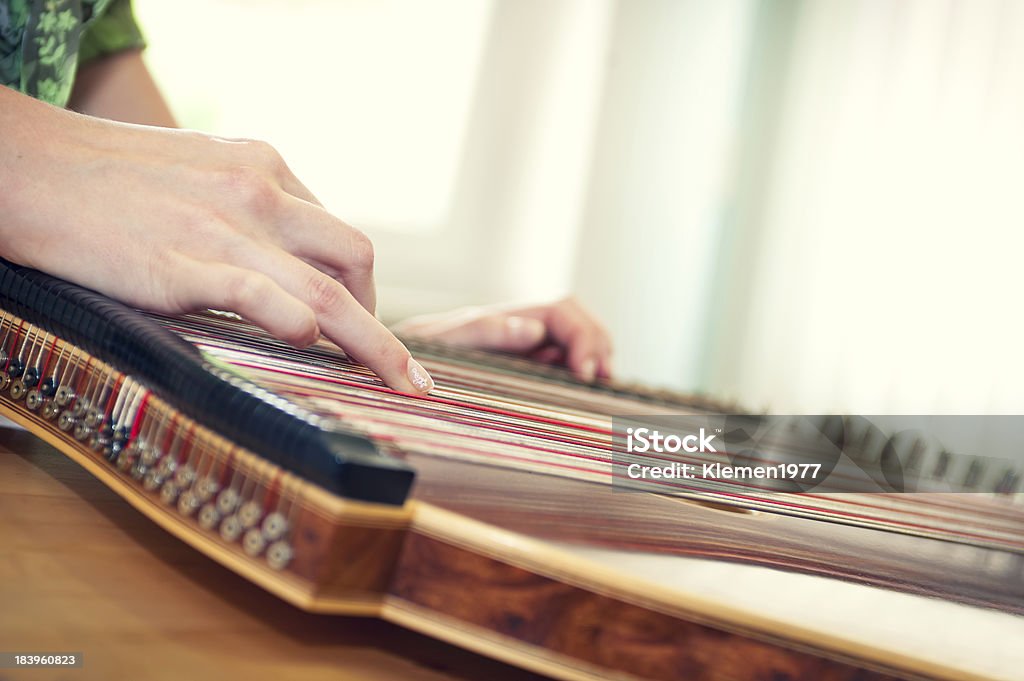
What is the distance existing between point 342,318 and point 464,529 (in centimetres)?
33

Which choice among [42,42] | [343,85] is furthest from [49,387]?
[343,85]

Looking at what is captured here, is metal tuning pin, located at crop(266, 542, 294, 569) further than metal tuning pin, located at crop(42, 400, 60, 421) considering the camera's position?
No

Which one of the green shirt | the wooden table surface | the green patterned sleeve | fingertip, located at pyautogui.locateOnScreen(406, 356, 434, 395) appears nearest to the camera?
the wooden table surface

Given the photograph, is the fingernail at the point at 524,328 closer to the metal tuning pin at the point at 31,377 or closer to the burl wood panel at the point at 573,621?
the metal tuning pin at the point at 31,377

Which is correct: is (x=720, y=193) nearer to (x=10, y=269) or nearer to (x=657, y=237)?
(x=657, y=237)

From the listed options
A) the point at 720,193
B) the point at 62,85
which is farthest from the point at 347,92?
the point at 62,85

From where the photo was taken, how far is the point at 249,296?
659 millimetres

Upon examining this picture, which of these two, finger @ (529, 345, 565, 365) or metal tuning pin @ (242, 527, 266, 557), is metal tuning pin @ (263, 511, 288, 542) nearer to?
metal tuning pin @ (242, 527, 266, 557)

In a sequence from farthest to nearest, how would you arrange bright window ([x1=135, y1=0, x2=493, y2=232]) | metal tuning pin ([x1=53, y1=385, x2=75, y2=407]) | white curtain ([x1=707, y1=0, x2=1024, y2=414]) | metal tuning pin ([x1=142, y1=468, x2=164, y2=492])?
bright window ([x1=135, y1=0, x2=493, y2=232]), white curtain ([x1=707, y1=0, x2=1024, y2=414]), metal tuning pin ([x1=53, y1=385, x2=75, y2=407]), metal tuning pin ([x1=142, y1=468, x2=164, y2=492])

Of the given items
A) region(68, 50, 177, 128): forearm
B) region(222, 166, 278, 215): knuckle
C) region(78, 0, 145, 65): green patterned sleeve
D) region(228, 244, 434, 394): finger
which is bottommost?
region(228, 244, 434, 394): finger

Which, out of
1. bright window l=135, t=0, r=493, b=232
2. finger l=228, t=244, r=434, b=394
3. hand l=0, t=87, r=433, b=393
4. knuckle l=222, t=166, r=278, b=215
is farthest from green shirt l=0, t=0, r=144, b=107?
bright window l=135, t=0, r=493, b=232

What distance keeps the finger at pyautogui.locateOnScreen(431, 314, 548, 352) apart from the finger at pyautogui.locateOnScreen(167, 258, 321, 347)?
0.94 meters

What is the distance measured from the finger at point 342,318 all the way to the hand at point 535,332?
2.96ft

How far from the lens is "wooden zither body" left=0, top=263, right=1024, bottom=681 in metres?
0.41
